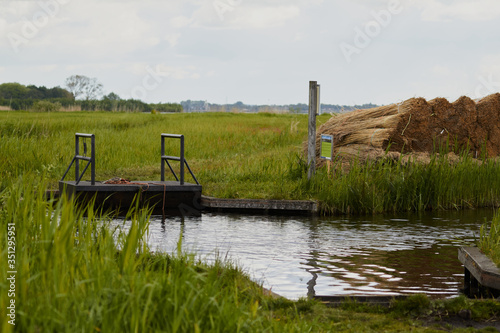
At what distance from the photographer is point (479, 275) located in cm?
638

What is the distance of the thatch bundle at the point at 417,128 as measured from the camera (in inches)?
587

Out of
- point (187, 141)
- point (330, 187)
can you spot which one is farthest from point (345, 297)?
point (187, 141)

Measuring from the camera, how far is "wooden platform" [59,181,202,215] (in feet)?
41.2

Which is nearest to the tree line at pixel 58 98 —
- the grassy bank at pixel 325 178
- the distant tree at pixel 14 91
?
the distant tree at pixel 14 91

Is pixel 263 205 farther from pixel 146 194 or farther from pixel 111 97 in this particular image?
pixel 111 97

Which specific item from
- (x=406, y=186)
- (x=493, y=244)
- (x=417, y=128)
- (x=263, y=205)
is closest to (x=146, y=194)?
(x=263, y=205)

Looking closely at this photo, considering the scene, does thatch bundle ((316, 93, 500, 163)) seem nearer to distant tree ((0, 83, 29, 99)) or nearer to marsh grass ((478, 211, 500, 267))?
marsh grass ((478, 211, 500, 267))

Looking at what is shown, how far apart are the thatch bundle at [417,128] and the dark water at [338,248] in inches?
107

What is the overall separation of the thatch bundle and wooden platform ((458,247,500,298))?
720cm

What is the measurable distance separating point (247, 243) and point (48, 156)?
356 inches

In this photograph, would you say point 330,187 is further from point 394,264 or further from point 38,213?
point 38,213

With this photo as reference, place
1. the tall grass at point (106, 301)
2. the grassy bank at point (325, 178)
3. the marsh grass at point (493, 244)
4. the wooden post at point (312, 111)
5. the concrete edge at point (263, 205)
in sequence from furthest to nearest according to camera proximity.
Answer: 1. the wooden post at point (312, 111)
2. the grassy bank at point (325, 178)
3. the concrete edge at point (263, 205)
4. the marsh grass at point (493, 244)
5. the tall grass at point (106, 301)

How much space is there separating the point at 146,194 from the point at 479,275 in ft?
25.3

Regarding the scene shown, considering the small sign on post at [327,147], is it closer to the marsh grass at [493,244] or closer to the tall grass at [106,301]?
the marsh grass at [493,244]
